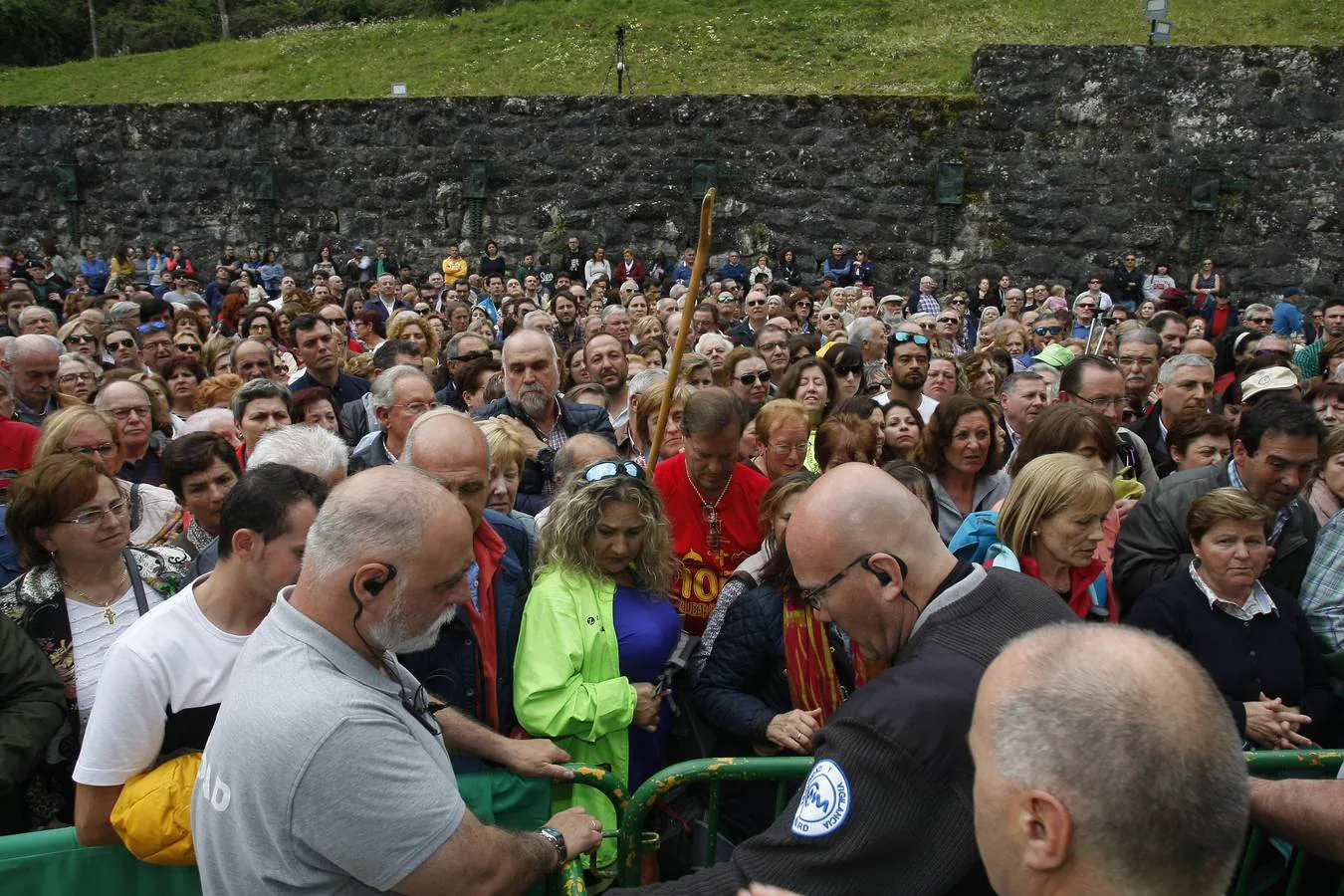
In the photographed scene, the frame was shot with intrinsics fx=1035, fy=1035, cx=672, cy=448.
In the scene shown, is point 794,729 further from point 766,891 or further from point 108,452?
point 108,452

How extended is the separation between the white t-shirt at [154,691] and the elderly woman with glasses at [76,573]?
793 millimetres

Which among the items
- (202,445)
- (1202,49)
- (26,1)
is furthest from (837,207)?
(26,1)

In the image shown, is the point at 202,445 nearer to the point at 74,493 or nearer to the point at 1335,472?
the point at 74,493

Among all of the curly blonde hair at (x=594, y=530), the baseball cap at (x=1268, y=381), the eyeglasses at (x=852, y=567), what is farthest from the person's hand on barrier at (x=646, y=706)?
the baseball cap at (x=1268, y=381)

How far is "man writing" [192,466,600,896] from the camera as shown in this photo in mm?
1914

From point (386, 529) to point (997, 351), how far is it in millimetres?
6760

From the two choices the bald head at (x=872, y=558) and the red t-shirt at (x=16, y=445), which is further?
→ the red t-shirt at (x=16, y=445)

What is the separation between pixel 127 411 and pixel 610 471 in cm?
325

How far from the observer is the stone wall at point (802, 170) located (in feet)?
50.0

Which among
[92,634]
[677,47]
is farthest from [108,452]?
[677,47]

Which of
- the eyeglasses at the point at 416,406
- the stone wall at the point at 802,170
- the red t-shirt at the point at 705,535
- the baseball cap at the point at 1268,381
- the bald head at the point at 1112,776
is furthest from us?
the stone wall at the point at 802,170

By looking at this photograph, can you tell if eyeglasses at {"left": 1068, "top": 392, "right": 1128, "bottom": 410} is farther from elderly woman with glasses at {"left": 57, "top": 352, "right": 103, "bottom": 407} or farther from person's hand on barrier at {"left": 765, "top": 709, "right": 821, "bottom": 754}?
elderly woman with glasses at {"left": 57, "top": 352, "right": 103, "bottom": 407}

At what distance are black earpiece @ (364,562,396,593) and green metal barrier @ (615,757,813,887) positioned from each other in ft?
3.11

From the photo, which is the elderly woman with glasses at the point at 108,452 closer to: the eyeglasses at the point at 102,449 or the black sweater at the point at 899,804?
the eyeglasses at the point at 102,449
